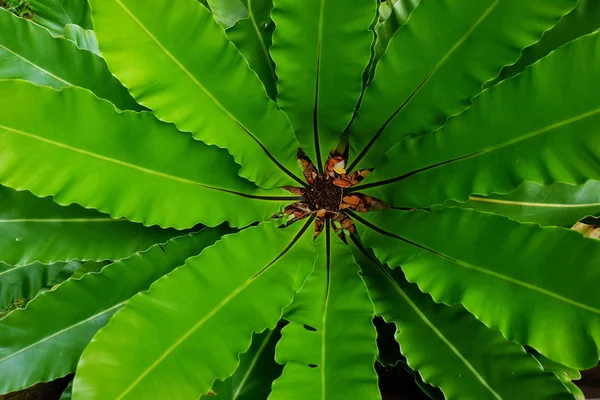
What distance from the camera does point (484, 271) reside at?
0.65 m

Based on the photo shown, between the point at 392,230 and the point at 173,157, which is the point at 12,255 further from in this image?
the point at 392,230

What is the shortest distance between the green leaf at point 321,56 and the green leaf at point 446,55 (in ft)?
0.14

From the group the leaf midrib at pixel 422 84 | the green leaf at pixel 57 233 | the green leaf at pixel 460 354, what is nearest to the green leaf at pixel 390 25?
the leaf midrib at pixel 422 84

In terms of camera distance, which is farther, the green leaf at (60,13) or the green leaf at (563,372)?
the green leaf at (60,13)

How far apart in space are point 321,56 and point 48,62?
1.52 feet

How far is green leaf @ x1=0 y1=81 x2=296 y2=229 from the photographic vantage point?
0.63 metres

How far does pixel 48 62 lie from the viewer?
0.81 meters

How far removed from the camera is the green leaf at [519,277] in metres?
0.57

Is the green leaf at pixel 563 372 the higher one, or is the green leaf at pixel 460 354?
the green leaf at pixel 460 354

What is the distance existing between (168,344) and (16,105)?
364 mm

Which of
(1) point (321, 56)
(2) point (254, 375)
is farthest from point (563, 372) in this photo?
(1) point (321, 56)

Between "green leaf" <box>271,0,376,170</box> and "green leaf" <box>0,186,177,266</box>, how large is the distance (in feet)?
1.17

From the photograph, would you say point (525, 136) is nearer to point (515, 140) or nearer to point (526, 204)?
point (515, 140)

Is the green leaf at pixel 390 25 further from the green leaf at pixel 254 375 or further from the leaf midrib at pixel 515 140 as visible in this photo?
the green leaf at pixel 254 375
